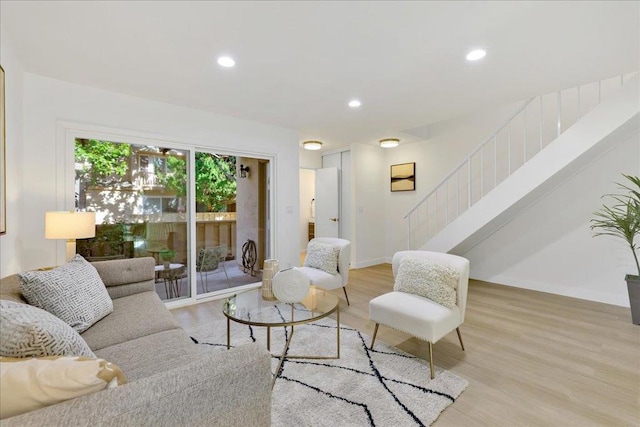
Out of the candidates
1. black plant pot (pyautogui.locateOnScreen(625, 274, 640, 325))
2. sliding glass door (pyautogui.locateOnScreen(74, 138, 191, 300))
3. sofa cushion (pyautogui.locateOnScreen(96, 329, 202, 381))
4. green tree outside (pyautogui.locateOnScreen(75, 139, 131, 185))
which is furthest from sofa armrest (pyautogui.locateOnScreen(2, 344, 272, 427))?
black plant pot (pyautogui.locateOnScreen(625, 274, 640, 325))

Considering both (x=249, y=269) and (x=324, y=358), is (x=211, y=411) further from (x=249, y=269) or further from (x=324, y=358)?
(x=249, y=269)

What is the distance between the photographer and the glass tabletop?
1977 mm

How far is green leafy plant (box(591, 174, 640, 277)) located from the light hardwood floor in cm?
85

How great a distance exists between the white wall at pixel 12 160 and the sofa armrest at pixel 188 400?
2.14m

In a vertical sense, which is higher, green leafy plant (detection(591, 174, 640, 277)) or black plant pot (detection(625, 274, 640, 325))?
green leafy plant (detection(591, 174, 640, 277))

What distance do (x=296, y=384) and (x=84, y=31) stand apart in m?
2.80

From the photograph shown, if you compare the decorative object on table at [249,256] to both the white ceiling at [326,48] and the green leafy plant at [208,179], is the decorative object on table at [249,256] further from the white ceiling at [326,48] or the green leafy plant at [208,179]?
the white ceiling at [326,48]

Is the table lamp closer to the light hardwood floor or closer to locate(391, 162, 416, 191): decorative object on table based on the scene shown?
the light hardwood floor

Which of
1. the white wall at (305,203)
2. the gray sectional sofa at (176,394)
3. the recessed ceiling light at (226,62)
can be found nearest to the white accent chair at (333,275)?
the gray sectional sofa at (176,394)

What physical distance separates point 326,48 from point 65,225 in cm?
248

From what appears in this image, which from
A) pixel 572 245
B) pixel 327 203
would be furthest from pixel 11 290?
pixel 572 245

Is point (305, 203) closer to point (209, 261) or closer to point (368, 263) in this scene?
point (368, 263)

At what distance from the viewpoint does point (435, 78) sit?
2.77 metres

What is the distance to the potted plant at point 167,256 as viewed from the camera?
349cm
